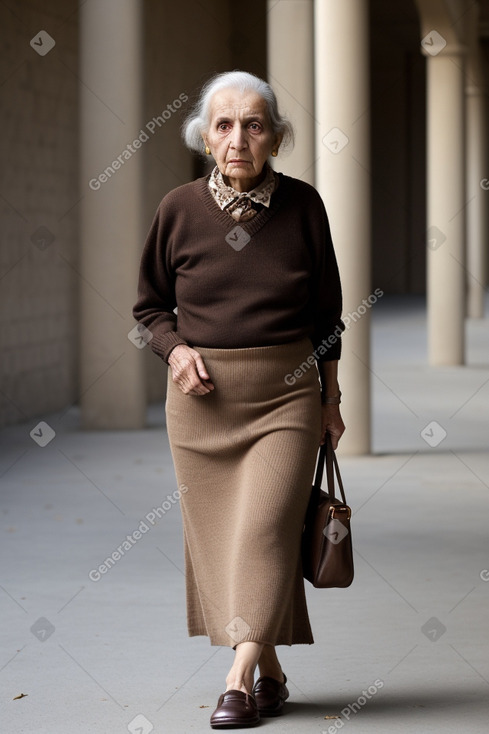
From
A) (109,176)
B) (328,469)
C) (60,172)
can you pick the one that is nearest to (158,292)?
(328,469)

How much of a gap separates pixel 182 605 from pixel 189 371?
2.02 metres

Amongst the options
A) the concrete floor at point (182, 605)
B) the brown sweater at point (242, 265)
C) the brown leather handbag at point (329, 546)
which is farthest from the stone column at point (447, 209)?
the brown leather handbag at point (329, 546)

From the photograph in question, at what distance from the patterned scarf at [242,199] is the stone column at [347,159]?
5.37 m

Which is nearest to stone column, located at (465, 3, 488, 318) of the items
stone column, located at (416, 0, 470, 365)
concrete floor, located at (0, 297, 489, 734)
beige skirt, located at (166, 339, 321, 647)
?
stone column, located at (416, 0, 470, 365)

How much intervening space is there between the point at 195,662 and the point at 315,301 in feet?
4.96

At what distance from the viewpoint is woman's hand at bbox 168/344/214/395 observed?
3959 mm

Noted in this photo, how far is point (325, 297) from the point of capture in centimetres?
410

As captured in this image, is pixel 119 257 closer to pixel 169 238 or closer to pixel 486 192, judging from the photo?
pixel 169 238

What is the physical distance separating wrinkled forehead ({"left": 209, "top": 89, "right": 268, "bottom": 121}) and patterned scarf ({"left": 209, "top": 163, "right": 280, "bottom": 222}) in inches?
8.2

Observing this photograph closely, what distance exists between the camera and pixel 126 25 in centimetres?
1073

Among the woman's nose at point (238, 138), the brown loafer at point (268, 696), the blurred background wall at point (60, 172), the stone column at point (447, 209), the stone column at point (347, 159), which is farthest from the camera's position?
the stone column at point (447, 209)

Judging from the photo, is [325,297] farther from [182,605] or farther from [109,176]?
[109,176]

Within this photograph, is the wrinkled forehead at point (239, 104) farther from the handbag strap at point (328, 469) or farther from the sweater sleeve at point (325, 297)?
the handbag strap at point (328, 469)

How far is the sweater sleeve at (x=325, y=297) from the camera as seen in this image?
4.04 meters
